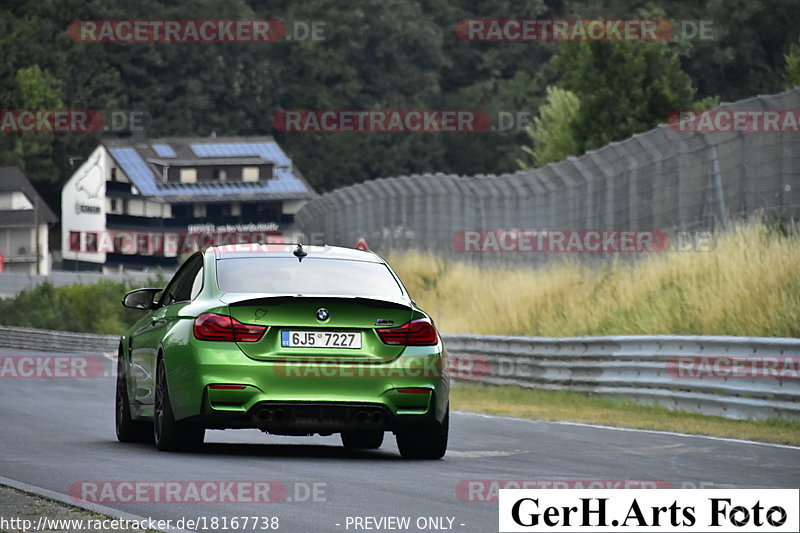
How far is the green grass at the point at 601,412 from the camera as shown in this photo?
15641mm

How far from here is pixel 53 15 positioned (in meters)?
123

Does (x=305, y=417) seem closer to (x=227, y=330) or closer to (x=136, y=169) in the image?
(x=227, y=330)

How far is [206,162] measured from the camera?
115812 mm

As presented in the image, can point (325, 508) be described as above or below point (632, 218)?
below

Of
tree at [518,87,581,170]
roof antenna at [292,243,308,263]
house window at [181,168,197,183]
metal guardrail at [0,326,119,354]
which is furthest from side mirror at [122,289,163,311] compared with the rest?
house window at [181,168,197,183]

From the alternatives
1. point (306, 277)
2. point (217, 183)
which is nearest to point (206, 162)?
point (217, 183)

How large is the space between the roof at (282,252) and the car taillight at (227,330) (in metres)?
0.97

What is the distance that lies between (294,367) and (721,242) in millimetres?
13308

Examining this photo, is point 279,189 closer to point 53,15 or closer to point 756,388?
point 53,15

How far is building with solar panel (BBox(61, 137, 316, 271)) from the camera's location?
114m

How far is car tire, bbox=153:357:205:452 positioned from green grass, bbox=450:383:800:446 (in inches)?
191

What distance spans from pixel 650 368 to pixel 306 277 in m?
8.41

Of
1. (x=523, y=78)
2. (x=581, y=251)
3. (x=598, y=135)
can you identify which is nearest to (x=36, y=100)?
(x=523, y=78)

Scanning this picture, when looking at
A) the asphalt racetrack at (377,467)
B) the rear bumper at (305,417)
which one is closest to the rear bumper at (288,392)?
the rear bumper at (305,417)
